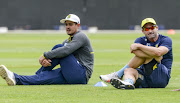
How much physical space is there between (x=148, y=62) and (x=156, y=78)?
0.34 metres

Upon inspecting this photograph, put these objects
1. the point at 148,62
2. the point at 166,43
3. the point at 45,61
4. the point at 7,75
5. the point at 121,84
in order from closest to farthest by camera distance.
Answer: the point at 121,84, the point at 148,62, the point at 166,43, the point at 7,75, the point at 45,61

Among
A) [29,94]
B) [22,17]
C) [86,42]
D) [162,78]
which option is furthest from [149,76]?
[22,17]

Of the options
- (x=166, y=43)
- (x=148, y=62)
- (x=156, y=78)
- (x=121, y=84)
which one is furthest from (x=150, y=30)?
(x=121, y=84)

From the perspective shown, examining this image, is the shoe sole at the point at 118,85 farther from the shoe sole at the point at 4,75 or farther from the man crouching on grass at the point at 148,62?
the shoe sole at the point at 4,75

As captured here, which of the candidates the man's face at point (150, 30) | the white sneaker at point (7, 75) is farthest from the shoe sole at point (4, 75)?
the man's face at point (150, 30)

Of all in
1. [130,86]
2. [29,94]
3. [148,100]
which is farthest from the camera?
[130,86]

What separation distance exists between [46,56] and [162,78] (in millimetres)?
2158

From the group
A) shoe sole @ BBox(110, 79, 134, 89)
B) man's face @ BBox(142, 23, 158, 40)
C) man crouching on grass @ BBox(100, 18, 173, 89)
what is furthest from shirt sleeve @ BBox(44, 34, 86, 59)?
man's face @ BBox(142, 23, 158, 40)

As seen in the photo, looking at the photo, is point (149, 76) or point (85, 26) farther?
point (85, 26)

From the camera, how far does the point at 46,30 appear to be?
2280 inches

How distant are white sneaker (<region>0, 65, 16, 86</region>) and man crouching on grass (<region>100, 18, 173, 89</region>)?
5.62 feet

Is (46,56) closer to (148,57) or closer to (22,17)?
(148,57)

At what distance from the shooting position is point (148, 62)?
8242 millimetres

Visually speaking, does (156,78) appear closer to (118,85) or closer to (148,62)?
(148,62)
